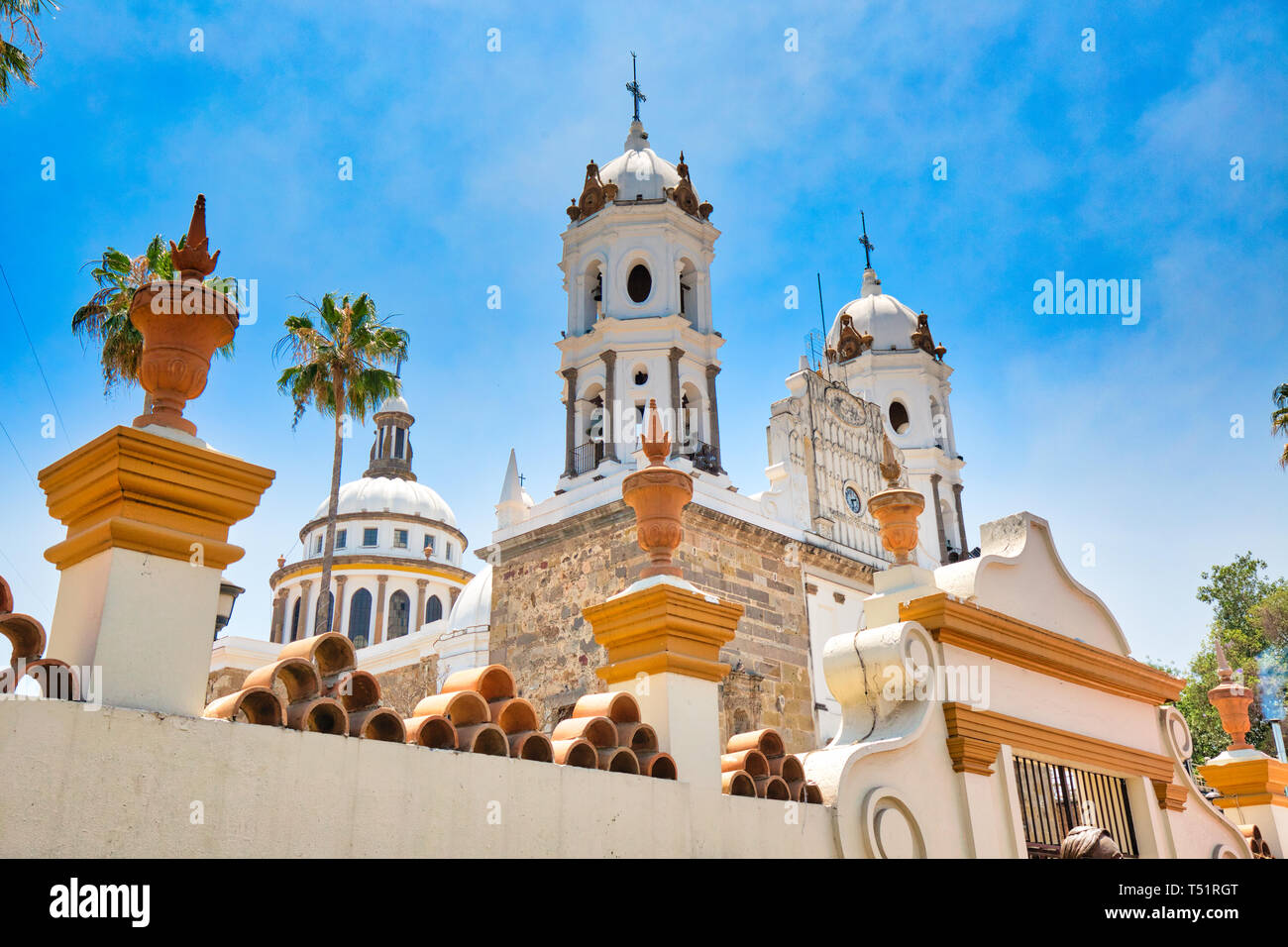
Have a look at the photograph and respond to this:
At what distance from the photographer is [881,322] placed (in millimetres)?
29562

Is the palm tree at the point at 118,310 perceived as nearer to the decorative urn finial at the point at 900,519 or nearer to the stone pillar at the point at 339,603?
the decorative urn finial at the point at 900,519

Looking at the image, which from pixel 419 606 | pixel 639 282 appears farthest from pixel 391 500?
pixel 639 282

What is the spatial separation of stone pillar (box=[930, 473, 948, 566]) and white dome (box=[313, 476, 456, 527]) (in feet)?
103

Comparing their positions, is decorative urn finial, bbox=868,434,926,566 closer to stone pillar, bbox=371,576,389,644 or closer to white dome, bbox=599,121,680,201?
white dome, bbox=599,121,680,201

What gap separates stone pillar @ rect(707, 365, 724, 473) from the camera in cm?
2092

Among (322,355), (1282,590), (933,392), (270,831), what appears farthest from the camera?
(1282,590)

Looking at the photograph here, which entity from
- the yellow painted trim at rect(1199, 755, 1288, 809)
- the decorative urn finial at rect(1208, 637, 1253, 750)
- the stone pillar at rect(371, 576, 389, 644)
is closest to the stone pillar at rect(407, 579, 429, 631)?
the stone pillar at rect(371, 576, 389, 644)

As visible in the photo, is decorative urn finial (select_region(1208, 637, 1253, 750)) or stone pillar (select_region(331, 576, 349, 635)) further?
stone pillar (select_region(331, 576, 349, 635))

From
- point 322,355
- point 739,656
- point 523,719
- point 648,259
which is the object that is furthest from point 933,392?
point 523,719

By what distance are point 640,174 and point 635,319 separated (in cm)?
399

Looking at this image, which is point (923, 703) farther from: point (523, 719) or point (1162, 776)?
point (1162, 776)

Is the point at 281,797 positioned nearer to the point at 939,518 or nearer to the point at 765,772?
the point at 765,772

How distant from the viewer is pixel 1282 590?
3506 centimetres
